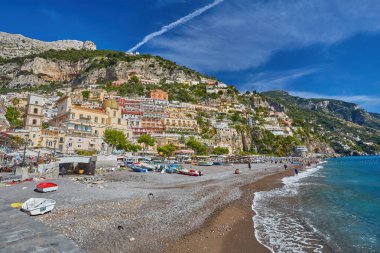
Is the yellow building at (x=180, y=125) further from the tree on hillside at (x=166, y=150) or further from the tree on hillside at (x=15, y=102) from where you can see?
the tree on hillside at (x=15, y=102)

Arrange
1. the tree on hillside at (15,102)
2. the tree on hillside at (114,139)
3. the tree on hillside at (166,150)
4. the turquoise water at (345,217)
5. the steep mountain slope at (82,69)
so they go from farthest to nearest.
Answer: the steep mountain slope at (82,69)
the tree on hillside at (15,102)
the tree on hillside at (166,150)
the tree on hillside at (114,139)
the turquoise water at (345,217)

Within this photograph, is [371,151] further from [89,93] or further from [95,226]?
[95,226]

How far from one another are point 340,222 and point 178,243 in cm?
1130

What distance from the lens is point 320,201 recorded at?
71.1ft

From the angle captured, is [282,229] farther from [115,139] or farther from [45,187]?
[115,139]

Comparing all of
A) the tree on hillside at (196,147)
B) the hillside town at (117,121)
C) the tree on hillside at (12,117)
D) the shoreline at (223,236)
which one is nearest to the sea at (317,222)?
the shoreline at (223,236)

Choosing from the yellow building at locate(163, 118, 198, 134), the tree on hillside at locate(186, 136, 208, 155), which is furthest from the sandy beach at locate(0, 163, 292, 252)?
the yellow building at locate(163, 118, 198, 134)

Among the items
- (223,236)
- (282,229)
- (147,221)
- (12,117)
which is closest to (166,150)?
(12,117)

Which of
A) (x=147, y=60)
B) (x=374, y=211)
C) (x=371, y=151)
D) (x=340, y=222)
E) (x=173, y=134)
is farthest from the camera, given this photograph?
(x=371, y=151)

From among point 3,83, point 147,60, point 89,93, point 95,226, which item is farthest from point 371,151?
point 3,83

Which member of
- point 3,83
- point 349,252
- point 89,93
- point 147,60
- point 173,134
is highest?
point 147,60

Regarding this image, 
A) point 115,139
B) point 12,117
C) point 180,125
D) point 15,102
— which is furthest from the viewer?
point 180,125

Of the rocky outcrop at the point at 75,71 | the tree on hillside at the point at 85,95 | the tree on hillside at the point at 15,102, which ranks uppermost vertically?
the rocky outcrop at the point at 75,71

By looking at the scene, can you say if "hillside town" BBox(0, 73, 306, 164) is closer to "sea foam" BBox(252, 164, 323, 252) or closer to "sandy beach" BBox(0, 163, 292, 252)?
"sandy beach" BBox(0, 163, 292, 252)
